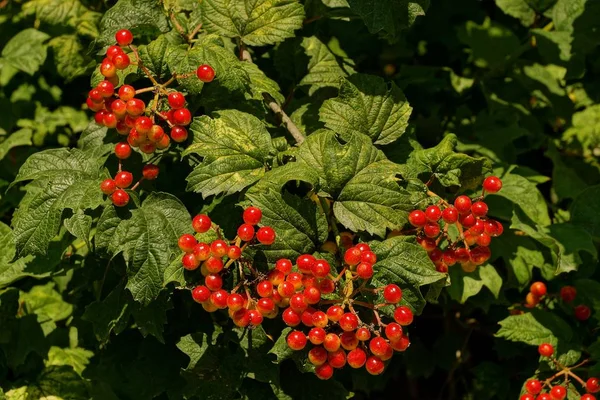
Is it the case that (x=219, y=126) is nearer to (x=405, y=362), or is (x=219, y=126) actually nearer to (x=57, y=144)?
(x=57, y=144)

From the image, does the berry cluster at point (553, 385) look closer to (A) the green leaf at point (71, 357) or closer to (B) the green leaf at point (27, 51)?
(A) the green leaf at point (71, 357)

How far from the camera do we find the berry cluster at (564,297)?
2.72 meters

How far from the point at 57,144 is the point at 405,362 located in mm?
1746

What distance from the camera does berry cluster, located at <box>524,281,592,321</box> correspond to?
2725mm

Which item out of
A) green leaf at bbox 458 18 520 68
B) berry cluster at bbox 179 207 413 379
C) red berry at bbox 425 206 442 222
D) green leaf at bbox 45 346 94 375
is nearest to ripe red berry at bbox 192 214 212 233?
berry cluster at bbox 179 207 413 379

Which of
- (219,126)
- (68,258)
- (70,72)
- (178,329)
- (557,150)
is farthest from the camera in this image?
(557,150)

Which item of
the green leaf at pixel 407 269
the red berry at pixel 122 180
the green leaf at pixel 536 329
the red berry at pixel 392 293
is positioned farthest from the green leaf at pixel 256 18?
the green leaf at pixel 536 329

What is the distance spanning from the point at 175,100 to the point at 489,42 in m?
1.68

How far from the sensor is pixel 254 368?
2.32 metres

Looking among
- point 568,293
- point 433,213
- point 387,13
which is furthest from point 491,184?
point 568,293

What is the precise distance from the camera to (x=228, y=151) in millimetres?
2197

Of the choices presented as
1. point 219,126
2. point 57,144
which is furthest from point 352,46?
point 57,144

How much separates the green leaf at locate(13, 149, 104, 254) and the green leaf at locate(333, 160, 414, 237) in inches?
27.3

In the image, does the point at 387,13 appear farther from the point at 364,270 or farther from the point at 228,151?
the point at 364,270
